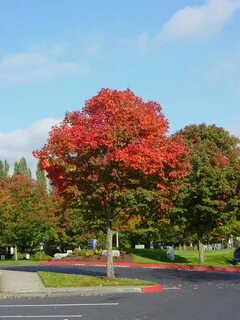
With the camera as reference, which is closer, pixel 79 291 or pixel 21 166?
pixel 79 291

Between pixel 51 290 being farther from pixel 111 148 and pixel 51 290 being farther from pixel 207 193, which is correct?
pixel 207 193

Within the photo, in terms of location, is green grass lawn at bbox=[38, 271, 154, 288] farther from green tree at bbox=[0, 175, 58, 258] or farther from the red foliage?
green tree at bbox=[0, 175, 58, 258]

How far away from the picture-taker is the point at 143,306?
14.1 meters

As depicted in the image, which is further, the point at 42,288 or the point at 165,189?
the point at 165,189

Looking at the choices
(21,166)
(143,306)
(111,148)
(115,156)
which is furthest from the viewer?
(21,166)

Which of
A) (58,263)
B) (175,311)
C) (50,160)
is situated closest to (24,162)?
(58,263)

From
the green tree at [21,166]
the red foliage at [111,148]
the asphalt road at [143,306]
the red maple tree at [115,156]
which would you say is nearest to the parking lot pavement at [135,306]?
the asphalt road at [143,306]

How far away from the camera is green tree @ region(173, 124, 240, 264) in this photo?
33969 millimetres

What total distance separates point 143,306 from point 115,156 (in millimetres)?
6594

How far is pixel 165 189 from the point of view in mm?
21141

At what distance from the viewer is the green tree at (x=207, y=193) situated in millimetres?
33969

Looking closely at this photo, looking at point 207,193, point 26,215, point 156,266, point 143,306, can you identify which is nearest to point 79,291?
point 143,306

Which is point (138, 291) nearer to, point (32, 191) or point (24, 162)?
point (32, 191)

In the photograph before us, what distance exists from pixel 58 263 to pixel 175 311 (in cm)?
2498
